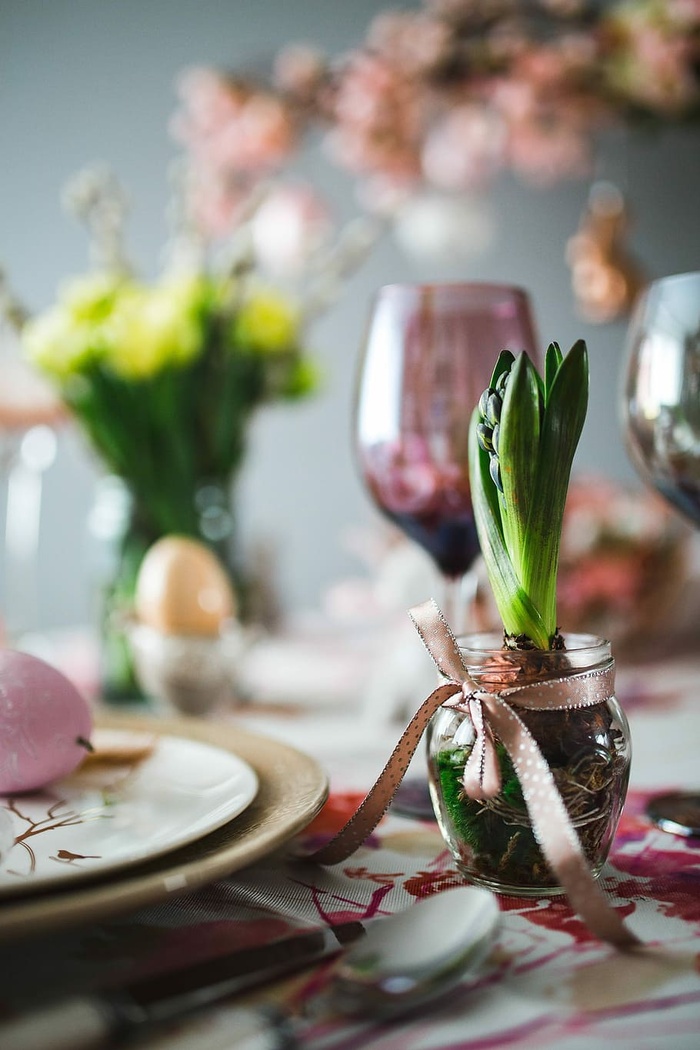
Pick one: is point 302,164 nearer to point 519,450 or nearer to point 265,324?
point 265,324

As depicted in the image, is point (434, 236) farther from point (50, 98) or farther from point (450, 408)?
point (450, 408)

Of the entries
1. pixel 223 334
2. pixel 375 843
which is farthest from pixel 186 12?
pixel 375 843

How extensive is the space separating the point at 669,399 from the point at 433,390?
0.44 ft

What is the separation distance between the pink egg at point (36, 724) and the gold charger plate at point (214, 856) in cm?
8

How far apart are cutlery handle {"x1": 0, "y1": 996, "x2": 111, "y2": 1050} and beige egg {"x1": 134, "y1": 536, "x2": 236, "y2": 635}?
0.54 meters

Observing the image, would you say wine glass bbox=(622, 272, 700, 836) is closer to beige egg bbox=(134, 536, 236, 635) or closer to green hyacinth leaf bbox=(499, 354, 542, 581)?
green hyacinth leaf bbox=(499, 354, 542, 581)

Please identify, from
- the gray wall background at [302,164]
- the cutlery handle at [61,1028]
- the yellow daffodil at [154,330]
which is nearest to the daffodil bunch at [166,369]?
the yellow daffodil at [154,330]

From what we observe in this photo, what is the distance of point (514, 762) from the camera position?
1.15ft

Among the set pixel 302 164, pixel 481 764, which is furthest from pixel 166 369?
pixel 302 164

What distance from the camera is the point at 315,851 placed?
0.42 metres

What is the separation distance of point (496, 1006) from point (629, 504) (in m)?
0.88

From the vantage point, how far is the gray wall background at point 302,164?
2.78m

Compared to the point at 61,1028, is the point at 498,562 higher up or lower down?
higher up

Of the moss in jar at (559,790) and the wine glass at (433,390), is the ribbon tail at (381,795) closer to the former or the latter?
the moss in jar at (559,790)
